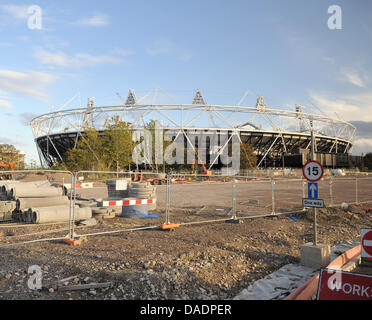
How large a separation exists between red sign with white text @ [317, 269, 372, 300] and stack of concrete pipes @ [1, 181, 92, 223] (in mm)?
6366

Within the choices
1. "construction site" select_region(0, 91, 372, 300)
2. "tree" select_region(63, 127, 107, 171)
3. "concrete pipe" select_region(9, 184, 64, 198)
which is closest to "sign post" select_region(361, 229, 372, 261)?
"construction site" select_region(0, 91, 372, 300)

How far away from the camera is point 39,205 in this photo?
324 inches

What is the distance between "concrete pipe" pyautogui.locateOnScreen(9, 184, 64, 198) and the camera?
8358 millimetres

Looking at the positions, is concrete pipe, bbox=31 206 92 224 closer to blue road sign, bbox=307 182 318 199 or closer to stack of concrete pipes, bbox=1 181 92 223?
stack of concrete pipes, bbox=1 181 92 223

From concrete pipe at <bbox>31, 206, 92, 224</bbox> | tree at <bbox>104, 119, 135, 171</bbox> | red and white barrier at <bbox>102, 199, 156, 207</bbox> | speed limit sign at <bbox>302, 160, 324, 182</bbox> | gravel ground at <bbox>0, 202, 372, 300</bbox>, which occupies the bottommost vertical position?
gravel ground at <bbox>0, 202, 372, 300</bbox>

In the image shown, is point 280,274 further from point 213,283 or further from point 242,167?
point 242,167

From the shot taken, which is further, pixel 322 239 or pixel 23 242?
pixel 322 239

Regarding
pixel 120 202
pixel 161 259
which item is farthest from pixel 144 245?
pixel 120 202

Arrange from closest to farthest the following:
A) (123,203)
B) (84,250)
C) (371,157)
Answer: (84,250) → (123,203) → (371,157)

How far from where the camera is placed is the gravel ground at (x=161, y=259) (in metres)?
4.01

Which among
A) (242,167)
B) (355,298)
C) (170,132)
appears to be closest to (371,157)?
(242,167)

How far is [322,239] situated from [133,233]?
4.81 m

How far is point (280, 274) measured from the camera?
489 centimetres

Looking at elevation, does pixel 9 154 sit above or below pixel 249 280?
above
